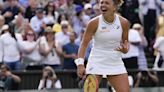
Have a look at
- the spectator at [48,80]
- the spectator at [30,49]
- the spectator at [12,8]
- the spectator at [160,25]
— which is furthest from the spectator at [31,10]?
the spectator at [160,25]

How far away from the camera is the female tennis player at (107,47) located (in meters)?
8.20

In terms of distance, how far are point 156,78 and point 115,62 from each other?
5.73 meters

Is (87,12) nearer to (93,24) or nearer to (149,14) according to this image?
(149,14)

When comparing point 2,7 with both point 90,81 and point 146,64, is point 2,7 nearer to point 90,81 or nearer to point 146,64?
point 146,64

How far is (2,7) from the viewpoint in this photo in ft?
47.2

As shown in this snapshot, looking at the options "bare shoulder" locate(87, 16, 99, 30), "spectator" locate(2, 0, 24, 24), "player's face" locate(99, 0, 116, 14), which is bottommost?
"spectator" locate(2, 0, 24, 24)

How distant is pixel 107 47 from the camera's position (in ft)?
27.1

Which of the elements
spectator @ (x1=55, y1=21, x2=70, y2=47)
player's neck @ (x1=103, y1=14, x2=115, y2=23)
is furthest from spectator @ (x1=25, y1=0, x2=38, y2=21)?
player's neck @ (x1=103, y1=14, x2=115, y2=23)

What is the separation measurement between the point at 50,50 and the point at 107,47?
5.15m

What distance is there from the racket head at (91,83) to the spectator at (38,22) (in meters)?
6.05

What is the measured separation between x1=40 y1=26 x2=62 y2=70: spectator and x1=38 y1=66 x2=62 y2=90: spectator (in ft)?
2.06

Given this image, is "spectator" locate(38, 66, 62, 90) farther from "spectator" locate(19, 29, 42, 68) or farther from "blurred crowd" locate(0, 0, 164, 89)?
"spectator" locate(19, 29, 42, 68)

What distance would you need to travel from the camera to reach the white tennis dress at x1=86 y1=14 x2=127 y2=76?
8234 mm

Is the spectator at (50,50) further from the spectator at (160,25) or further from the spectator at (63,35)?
the spectator at (160,25)
